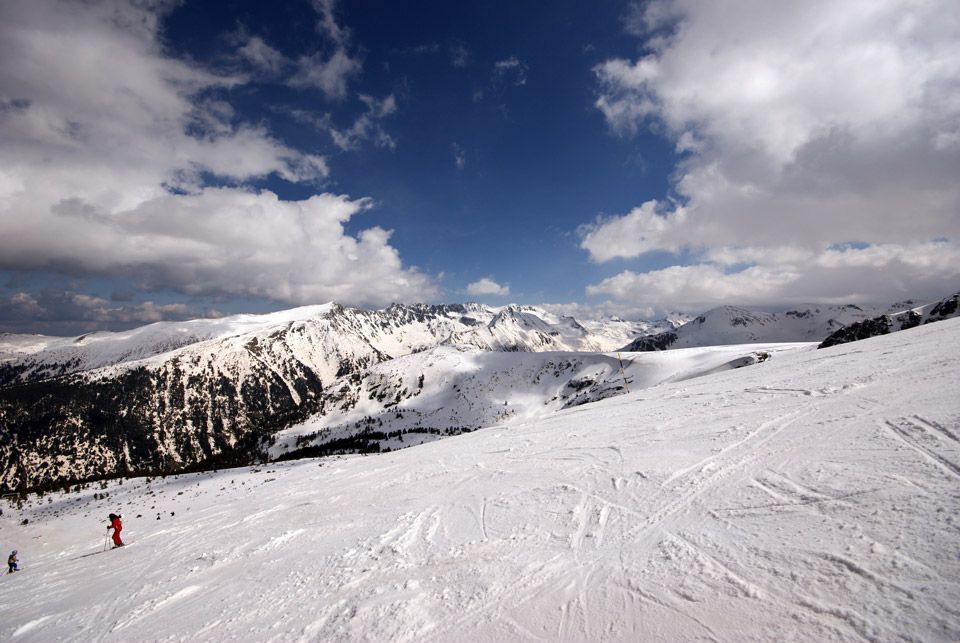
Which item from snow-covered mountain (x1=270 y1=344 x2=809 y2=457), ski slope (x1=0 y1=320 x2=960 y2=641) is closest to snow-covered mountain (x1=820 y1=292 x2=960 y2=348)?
snow-covered mountain (x1=270 y1=344 x2=809 y2=457)

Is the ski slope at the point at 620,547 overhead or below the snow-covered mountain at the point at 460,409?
overhead

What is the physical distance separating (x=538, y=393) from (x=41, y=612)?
174 m

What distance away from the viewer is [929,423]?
8.84 meters

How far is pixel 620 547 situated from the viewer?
7027 mm

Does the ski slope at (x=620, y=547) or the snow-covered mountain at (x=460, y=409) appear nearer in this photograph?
the ski slope at (x=620, y=547)

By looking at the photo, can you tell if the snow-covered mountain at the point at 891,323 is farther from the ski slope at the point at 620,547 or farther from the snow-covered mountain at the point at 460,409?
the ski slope at the point at 620,547

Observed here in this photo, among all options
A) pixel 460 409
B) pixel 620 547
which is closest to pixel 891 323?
pixel 620 547

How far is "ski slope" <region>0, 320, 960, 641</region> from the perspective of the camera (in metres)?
4.97

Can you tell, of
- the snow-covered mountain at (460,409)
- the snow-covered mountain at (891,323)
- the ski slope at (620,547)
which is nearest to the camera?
the ski slope at (620,547)

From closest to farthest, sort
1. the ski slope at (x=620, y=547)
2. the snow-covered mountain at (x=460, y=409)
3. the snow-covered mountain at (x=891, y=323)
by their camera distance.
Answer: the ski slope at (x=620, y=547), the snow-covered mountain at (x=891, y=323), the snow-covered mountain at (x=460, y=409)

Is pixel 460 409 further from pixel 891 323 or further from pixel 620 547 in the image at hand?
pixel 620 547

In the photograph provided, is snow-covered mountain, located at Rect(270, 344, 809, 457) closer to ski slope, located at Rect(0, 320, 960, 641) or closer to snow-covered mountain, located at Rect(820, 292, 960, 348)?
snow-covered mountain, located at Rect(820, 292, 960, 348)

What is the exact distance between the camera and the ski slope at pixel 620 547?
497cm

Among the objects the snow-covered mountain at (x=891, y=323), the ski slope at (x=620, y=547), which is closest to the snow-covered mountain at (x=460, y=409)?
the snow-covered mountain at (x=891, y=323)
